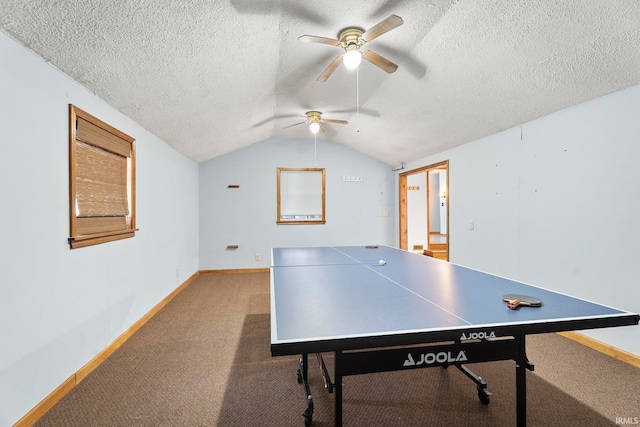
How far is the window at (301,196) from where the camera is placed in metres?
6.27

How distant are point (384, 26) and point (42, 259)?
2594 millimetres

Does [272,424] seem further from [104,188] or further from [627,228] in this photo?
[627,228]

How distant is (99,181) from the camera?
8.37 ft

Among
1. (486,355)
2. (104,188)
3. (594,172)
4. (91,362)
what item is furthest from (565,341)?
(104,188)

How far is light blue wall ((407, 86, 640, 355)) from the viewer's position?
2.45 m

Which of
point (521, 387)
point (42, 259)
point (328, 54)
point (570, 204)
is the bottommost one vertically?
point (521, 387)

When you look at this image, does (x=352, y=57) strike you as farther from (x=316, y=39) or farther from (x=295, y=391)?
(x=295, y=391)

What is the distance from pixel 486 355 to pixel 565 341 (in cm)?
221

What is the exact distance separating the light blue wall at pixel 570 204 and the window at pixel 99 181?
4139mm

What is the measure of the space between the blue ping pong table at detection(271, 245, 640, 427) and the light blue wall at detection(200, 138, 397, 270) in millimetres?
4265

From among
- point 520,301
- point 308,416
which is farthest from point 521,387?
point 308,416

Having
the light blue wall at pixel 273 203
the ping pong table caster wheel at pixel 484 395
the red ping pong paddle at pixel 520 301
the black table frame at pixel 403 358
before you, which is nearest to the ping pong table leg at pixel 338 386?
the black table frame at pixel 403 358

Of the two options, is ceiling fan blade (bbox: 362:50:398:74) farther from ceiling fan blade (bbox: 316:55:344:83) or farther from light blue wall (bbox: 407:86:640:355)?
light blue wall (bbox: 407:86:640:355)

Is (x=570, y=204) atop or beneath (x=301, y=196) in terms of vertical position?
beneath
